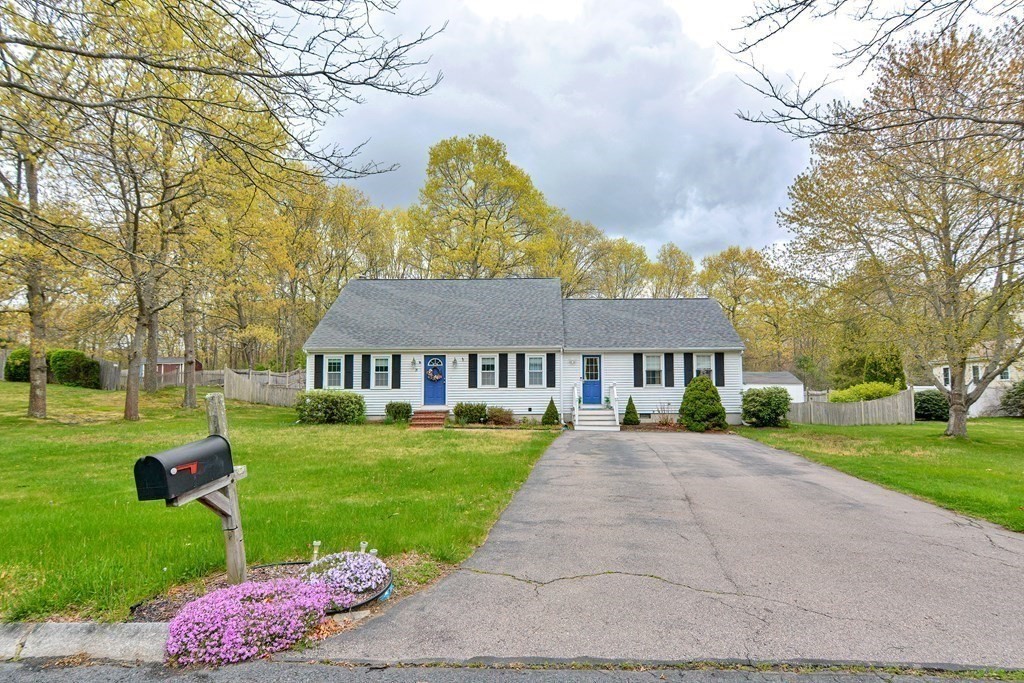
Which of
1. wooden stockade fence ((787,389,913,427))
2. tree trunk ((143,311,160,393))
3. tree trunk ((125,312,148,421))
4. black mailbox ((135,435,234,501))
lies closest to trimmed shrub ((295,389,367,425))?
tree trunk ((125,312,148,421))

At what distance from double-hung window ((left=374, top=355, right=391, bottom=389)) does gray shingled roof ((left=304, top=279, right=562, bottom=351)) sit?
60 centimetres

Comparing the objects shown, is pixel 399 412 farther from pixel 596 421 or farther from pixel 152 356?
pixel 152 356

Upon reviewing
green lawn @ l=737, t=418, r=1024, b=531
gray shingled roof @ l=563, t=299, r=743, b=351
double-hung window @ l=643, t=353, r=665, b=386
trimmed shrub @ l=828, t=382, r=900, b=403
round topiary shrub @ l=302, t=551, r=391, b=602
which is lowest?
green lawn @ l=737, t=418, r=1024, b=531

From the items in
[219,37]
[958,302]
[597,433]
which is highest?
[219,37]

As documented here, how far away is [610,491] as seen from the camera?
8.15 meters

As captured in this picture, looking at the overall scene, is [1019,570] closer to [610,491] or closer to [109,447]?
[610,491]

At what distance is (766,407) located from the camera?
20344mm

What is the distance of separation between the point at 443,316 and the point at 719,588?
1948cm

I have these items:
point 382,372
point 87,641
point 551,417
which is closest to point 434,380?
point 382,372

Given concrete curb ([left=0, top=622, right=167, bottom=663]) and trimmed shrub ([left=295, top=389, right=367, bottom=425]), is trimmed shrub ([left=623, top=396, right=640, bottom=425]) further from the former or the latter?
concrete curb ([left=0, top=622, right=167, bottom=663])

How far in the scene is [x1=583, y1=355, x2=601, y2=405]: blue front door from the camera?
21609 millimetres

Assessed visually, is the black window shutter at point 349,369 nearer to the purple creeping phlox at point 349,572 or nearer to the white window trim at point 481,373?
the white window trim at point 481,373

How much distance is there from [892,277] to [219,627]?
18.7 m

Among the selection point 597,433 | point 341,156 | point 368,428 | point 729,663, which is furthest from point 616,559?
point 368,428
